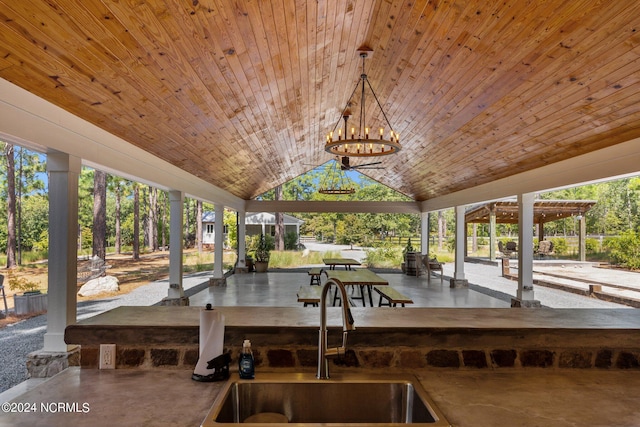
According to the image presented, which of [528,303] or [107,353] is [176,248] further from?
[528,303]

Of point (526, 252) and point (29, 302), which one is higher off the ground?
point (526, 252)

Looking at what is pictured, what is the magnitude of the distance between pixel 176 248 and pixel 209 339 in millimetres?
6196

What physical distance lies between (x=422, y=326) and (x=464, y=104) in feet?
13.3

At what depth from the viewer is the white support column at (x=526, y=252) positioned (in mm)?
7168

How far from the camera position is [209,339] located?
1.63m

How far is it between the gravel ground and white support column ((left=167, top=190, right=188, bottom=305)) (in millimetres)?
1529

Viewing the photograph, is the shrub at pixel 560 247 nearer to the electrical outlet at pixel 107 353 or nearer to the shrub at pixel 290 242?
the shrub at pixel 290 242

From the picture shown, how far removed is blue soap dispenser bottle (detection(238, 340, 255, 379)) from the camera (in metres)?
1.63

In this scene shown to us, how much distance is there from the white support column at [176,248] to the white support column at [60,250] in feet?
10.9

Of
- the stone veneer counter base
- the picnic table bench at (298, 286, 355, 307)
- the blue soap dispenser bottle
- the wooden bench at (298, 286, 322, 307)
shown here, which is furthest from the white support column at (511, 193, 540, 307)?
the blue soap dispenser bottle

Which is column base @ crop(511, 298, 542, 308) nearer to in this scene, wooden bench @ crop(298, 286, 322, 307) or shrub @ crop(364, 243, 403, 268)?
wooden bench @ crop(298, 286, 322, 307)

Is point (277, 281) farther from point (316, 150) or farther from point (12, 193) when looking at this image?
point (12, 193)

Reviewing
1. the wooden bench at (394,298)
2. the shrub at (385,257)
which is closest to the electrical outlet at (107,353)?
the wooden bench at (394,298)

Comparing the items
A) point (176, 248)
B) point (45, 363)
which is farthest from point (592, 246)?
point (45, 363)
